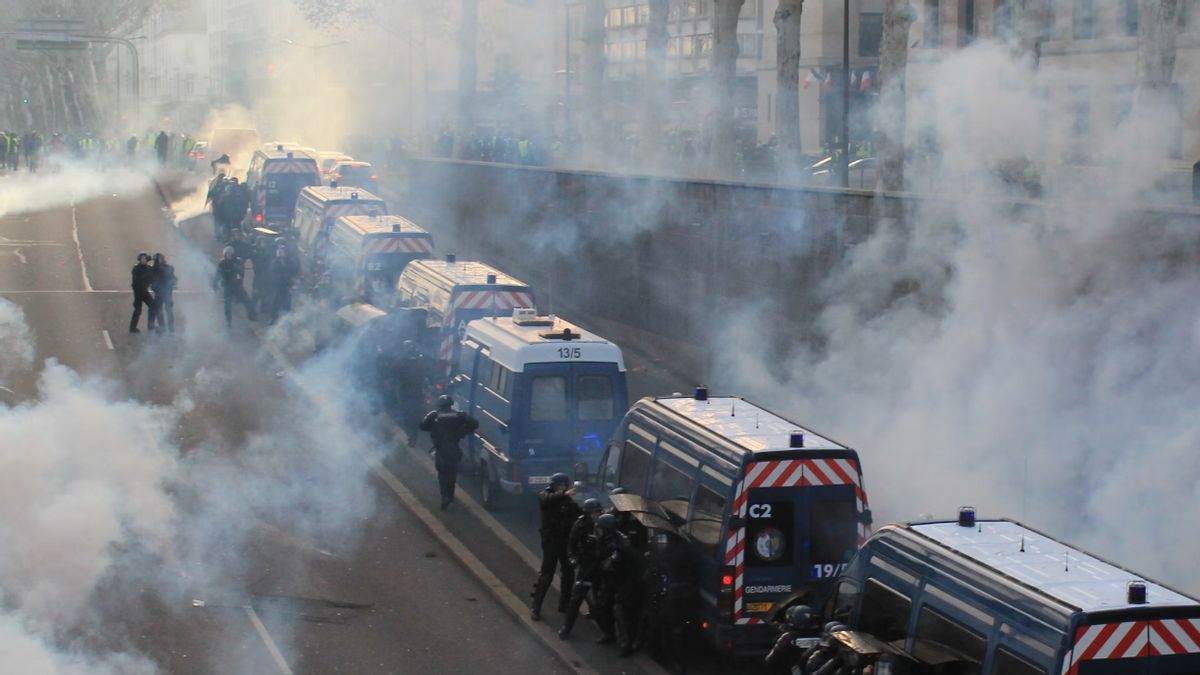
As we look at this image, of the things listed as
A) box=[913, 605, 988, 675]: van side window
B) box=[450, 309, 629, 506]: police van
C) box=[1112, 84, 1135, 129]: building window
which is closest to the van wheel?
box=[450, 309, 629, 506]: police van

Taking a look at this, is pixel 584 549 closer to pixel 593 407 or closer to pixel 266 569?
pixel 266 569

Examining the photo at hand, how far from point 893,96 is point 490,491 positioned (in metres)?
9.57

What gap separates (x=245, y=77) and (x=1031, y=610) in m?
93.4

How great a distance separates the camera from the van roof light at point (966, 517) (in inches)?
393

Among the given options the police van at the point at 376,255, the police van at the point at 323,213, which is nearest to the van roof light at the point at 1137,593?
the police van at the point at 376,255

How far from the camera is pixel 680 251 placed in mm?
25016

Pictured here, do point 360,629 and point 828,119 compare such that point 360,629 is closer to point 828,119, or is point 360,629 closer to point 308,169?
point 308,169

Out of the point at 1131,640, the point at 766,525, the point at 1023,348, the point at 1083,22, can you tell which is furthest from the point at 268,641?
the point at 1083,22

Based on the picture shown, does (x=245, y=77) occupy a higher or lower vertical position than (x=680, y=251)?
higher

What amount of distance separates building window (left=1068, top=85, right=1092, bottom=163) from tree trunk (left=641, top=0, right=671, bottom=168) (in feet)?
54.8

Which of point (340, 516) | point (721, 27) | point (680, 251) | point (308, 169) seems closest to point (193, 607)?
point (340, 516)

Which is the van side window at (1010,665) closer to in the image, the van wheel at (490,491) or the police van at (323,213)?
the van wheel at (490,491)

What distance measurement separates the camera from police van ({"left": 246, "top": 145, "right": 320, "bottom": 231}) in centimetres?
3603

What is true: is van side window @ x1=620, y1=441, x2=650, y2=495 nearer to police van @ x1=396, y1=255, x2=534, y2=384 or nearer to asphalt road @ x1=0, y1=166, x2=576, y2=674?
asphalt road @ x1=0, y1=166, x2=576, y2=674
